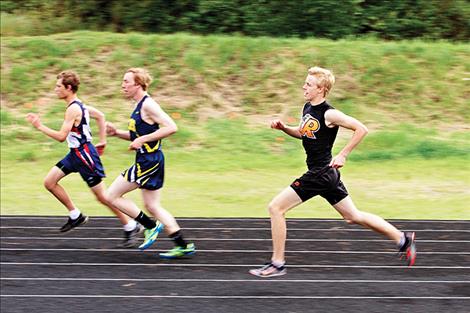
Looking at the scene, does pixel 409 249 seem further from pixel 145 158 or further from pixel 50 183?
pixel 50 183

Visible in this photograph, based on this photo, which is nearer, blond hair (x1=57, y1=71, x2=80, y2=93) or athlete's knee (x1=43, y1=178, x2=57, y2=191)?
blond hair (x1=57, y1=71, x2=80, y2=93)

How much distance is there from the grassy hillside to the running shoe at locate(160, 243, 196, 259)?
2.68 m

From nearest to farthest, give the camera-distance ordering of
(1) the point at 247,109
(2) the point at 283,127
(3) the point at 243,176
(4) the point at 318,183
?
(4) the point at 318,183 → (2) the point at 283,127 → (3) the point at 243,176 → (1) the point at 247,109

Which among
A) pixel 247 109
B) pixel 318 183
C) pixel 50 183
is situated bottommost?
pixel 247 109

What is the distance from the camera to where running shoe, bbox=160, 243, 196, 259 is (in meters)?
8.42

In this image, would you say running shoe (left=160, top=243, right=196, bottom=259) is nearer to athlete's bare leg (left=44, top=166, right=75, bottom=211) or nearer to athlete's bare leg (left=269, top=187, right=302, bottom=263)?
athlete's bare leg (left=269, top=187, right=302, bottom=263)

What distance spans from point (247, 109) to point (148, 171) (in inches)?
368

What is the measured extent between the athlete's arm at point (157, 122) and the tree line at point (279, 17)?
12.4 meters

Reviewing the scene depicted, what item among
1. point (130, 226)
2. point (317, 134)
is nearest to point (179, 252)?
point (130, 226)

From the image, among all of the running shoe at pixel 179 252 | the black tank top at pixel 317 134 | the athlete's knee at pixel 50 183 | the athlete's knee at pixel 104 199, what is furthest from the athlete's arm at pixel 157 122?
the athlete's knee at pixel 50 183

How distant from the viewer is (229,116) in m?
17.1

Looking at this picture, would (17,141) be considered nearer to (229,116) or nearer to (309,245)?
(229,116)

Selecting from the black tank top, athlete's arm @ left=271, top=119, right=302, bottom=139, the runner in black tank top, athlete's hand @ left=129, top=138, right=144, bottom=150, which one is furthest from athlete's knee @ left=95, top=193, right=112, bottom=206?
the black tank top

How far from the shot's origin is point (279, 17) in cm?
2052
